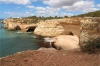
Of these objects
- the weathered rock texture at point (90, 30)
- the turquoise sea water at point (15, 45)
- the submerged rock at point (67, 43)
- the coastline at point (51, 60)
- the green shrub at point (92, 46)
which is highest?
the weathered rock texture at point (90, 30)

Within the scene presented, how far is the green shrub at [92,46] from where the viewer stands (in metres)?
11.5

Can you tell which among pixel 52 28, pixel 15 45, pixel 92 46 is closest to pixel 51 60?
pixel 92 46

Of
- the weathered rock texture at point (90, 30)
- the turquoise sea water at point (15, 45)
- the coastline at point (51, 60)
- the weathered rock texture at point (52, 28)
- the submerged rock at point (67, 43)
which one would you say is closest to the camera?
the coastline at point (51, 60)

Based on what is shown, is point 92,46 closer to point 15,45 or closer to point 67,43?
point 67,43

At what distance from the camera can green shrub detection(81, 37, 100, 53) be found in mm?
11500

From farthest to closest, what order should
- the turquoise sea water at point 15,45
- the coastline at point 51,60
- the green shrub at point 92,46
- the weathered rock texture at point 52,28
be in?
the weathered rock texture at point 52,28
the turquoise sea water at point 15,45
the green shrub at point 92,46
the coastline at point 51,60

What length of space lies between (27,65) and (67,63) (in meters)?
2.23

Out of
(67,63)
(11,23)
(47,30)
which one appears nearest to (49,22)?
(47,30)

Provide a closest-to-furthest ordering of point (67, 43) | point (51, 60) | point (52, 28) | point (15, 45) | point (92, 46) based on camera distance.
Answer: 1. point (51, 60)
2. point (92, 46)
3. point (67, 43)
4. point (15, 45)
5. point (52, 28)

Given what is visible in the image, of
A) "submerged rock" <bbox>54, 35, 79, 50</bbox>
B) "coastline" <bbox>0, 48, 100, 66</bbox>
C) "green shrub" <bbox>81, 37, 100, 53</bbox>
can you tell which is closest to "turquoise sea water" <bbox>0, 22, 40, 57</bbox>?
"submerged rock" <bbox>54, 35, 79, 50</bbox>

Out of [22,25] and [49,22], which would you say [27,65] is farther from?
[22,25]

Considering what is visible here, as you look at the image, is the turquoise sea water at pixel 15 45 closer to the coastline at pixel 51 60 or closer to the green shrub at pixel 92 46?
the coastline at pixel 51 60

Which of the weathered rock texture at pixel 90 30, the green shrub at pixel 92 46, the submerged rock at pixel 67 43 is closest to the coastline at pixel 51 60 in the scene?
the green shrub at pixel 92 46

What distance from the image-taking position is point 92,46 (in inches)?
464
